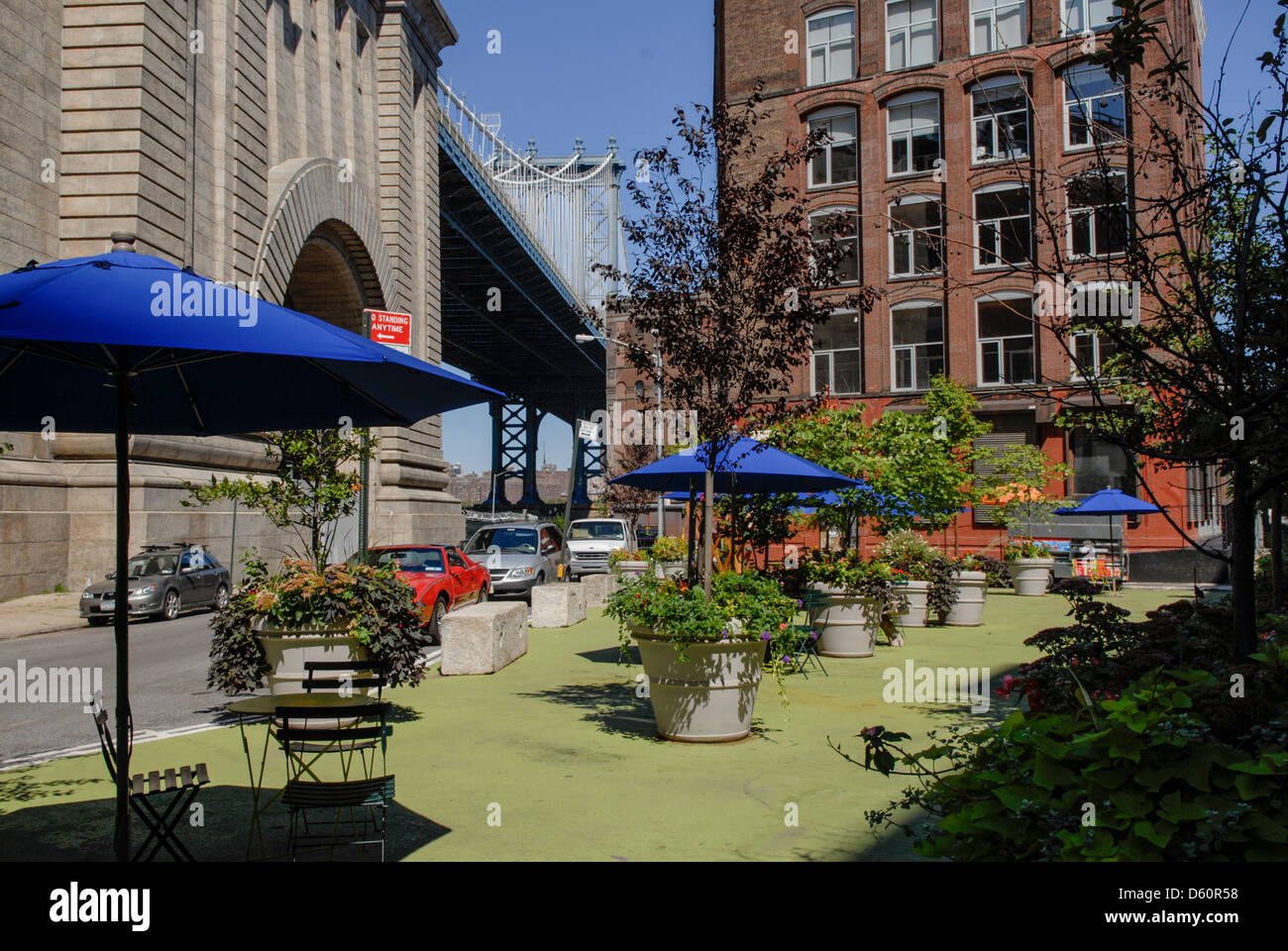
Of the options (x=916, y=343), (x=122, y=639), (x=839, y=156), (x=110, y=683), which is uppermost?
(x=839, y=156)

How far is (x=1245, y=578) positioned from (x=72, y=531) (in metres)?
22.8

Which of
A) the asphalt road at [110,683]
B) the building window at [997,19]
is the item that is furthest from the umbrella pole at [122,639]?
the building window at [997,19]

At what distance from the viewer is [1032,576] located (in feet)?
84.1

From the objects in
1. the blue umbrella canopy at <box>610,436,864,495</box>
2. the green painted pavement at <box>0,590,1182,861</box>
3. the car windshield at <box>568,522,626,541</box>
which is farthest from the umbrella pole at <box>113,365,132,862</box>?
the car windshield at <box>568,522,626,541</box>

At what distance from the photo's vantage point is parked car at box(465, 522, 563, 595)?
22.8 metres

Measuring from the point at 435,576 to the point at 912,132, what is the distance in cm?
3037

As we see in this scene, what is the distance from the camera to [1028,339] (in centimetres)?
3712

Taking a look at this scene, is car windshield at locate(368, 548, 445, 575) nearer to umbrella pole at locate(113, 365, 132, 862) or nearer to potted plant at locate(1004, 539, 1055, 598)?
umbrella pole at locate(113, 365, 132, 862)

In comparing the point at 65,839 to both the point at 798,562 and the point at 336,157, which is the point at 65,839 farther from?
the point at 336,157

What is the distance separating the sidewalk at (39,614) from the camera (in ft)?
57.4

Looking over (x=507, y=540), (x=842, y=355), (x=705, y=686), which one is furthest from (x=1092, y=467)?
(x=705, y=686)

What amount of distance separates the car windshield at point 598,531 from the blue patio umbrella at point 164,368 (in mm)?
26184

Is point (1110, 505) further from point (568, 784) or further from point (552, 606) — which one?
point (568, 784)

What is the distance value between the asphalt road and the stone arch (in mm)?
12377
